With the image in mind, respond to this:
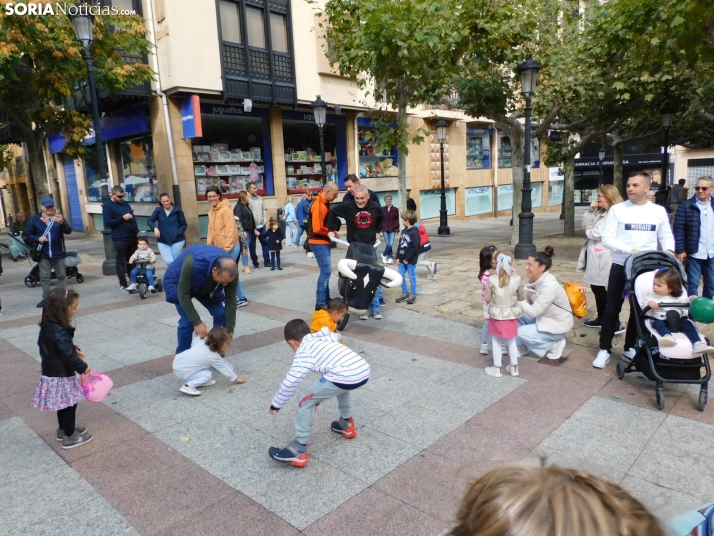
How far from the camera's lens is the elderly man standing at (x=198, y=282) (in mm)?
4602

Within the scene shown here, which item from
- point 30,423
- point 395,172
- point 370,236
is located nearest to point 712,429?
point 370,236

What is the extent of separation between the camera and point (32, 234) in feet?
28.3

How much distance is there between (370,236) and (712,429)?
4.39 m

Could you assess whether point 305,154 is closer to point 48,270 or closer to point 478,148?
point 478,148

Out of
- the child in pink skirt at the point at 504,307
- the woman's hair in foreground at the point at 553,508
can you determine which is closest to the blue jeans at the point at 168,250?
the child in pink skirt at the point at 504,307

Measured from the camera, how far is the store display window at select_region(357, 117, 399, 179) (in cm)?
2177

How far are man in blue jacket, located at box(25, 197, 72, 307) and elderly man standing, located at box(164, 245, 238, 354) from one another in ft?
16.5

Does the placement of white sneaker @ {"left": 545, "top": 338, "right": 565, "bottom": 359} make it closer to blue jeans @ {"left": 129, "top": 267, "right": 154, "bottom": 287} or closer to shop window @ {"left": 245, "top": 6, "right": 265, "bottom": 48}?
blue jeans @ {"left": 129, "top": 267, "right": 154, "bottom": 287}

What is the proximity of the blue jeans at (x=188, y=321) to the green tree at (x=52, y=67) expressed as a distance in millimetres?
8892

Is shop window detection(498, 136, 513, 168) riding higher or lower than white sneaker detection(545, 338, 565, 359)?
higher

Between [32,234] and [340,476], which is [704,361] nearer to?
[340,476]

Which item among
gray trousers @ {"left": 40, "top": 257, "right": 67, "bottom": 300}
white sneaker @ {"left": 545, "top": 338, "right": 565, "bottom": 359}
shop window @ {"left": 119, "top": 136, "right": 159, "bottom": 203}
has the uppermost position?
shop window @ {"left": 119, "top": 136, "right": 159, "bottom": 203}

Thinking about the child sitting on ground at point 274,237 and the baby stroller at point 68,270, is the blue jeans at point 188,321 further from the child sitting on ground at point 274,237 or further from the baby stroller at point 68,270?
the baby stroller at point 68,270

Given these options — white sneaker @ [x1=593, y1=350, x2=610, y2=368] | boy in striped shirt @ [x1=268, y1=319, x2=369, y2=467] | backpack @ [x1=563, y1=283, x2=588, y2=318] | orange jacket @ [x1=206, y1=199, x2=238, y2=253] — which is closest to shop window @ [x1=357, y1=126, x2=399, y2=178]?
orange jacket @ [x1=206, y1=199, x2=238, y2=253]
